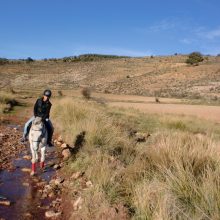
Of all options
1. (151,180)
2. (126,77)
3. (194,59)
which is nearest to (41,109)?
(151,180)

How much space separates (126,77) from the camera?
78.3m

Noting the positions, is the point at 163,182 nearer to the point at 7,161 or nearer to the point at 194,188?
the point at 194,188

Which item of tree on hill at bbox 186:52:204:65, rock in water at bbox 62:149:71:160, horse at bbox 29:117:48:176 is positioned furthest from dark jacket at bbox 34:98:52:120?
tree on hill at bbox 186:52:204:65

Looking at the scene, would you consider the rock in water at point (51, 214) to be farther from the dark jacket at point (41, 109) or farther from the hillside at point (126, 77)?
the hillside at point (126, 77)

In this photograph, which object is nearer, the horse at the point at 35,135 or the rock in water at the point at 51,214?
the rock in water at the point at 51,214

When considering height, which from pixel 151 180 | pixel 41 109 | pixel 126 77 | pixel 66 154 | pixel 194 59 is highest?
pixel 41 109

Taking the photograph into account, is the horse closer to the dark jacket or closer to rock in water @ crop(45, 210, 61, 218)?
the dark jacket

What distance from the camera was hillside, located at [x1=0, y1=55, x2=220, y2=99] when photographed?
58844 millimetres

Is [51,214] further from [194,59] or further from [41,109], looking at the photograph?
[194,59]

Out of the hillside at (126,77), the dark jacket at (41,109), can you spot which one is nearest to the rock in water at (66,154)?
the dark jacket at (41,109)

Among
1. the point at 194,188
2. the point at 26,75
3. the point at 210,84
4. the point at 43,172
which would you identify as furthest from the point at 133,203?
the point at 26,75

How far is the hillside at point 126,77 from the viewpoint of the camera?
58844 millimetres

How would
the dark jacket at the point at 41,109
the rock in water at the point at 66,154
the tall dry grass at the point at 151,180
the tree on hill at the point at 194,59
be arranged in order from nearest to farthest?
the tall dry grass at the point at 151,180 < the dark jacket at the point at 41,109 < the rock in water at the point at 66,154 < the tree on hill at the point at 194,59

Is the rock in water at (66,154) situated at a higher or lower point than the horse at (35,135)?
lower
